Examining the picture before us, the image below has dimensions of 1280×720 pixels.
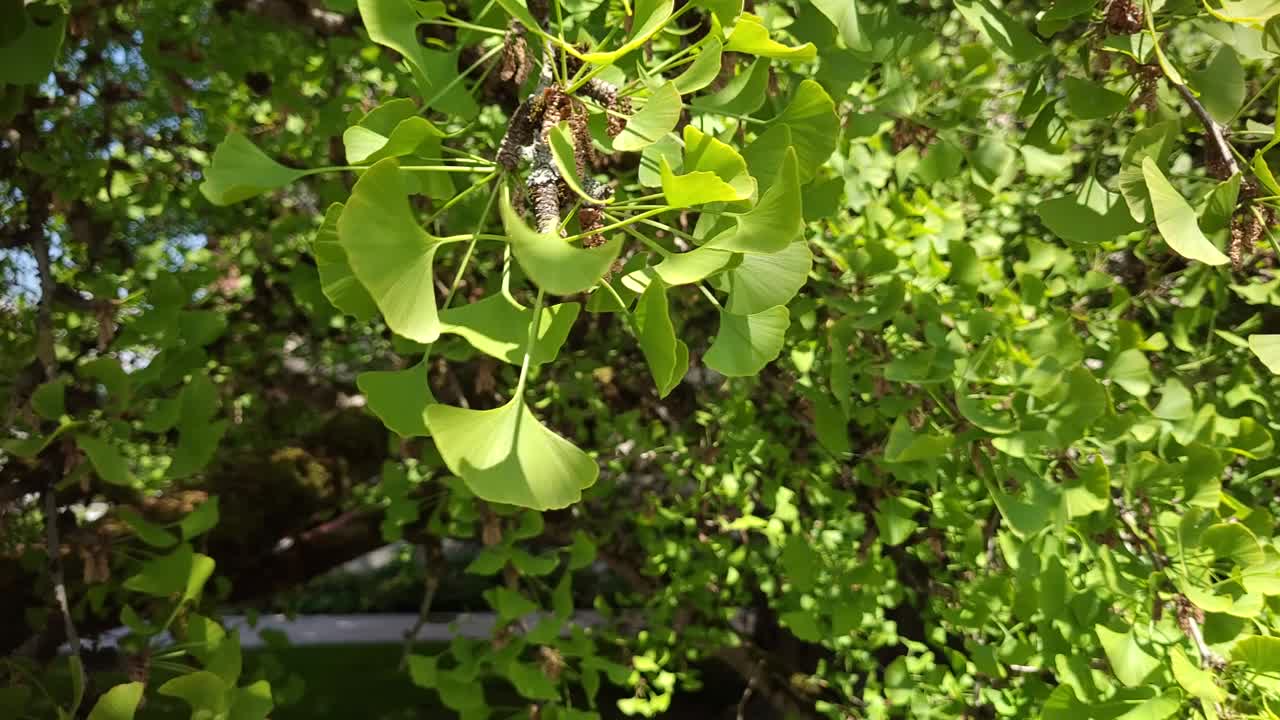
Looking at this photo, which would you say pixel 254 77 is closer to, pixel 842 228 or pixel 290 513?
pixel 290 513

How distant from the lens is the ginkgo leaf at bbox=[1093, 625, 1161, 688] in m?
0.89

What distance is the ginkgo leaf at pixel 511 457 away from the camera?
44cm

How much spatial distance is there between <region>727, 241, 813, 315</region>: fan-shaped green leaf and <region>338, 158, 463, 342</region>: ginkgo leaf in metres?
0.19

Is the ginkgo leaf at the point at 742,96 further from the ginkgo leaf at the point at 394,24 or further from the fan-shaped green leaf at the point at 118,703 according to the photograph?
the fan-shaped green leaf at the point at 118,703

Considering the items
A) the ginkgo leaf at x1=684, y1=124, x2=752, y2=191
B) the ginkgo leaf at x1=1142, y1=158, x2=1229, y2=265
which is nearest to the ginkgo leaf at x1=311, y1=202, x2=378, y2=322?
the ginkgo leaf at x1=684, y1=124, x2=752, y2=191

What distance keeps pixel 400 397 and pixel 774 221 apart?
A: 0.30 m

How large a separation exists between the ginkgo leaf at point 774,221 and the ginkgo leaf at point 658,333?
0.15 ft

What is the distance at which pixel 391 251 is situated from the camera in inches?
18.4

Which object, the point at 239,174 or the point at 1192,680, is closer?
the point at 239,174

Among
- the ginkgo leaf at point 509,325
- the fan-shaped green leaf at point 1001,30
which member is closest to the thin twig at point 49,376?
the ginkgo leaf at point 509,325

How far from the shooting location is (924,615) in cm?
168

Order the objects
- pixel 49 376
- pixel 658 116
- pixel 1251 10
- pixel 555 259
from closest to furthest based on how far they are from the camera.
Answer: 1. pixel 555 259
2. pixel 658 116
3. pixel 1251 10
4. pixel 49 376

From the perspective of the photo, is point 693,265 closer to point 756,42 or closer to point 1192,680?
point 756,42

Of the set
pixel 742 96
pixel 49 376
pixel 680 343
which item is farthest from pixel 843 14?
pixel 49 376
